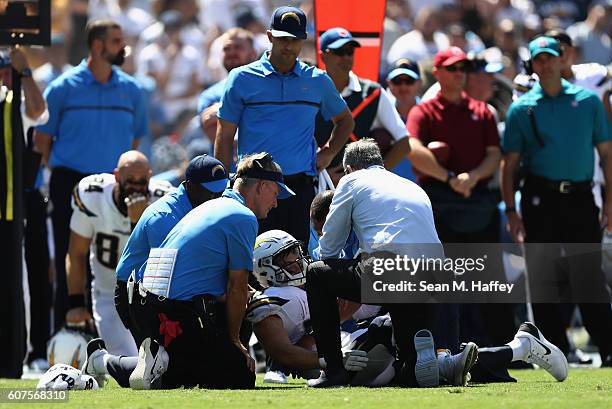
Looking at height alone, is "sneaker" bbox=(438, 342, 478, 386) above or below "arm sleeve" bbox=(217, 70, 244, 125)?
below

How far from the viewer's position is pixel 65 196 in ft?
43.1

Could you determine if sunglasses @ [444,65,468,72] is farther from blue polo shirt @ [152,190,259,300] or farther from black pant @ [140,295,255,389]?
black pant @ [140,295,255,389]

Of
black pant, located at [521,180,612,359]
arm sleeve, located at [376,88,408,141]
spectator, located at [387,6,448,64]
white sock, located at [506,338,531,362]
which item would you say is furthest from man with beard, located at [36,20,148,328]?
spectator, located at [387,6,448,64]

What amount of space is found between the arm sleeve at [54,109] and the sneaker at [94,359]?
10.6ft

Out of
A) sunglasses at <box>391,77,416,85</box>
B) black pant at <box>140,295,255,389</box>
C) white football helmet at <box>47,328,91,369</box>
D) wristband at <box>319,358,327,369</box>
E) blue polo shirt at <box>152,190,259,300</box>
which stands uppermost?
sunglasses at <box>391,77,416,85</box>

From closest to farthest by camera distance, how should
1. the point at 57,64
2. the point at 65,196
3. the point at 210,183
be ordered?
1. the point at 210,183
2. the point at 65,196
3. the point at 57,64

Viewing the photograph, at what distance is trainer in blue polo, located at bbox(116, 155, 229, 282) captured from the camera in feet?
32.3

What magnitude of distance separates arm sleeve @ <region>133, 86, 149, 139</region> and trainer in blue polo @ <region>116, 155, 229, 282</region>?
3610 millimetres

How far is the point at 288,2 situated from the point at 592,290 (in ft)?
14.6

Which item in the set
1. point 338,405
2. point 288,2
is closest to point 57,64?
point 288,2

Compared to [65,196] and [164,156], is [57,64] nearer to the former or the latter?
[164,156]

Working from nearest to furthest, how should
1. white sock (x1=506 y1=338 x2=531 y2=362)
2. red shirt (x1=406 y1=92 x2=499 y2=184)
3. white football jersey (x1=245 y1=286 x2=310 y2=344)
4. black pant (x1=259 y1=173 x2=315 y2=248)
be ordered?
white football jersey (x1=245 y1=286 x2=310 y2=344) → white sock (x1=506 y1=338 x2=531 y2=362) → black pant (x1=259 y1=173 x2=315 y2=248) → red shirt (x1=406 y1=92 x2=499 y2=184)

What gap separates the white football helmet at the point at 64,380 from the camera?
9547mm

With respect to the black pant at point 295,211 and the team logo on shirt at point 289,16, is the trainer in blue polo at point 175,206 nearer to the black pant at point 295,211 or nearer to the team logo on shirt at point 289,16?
the black pant at point 295,211
